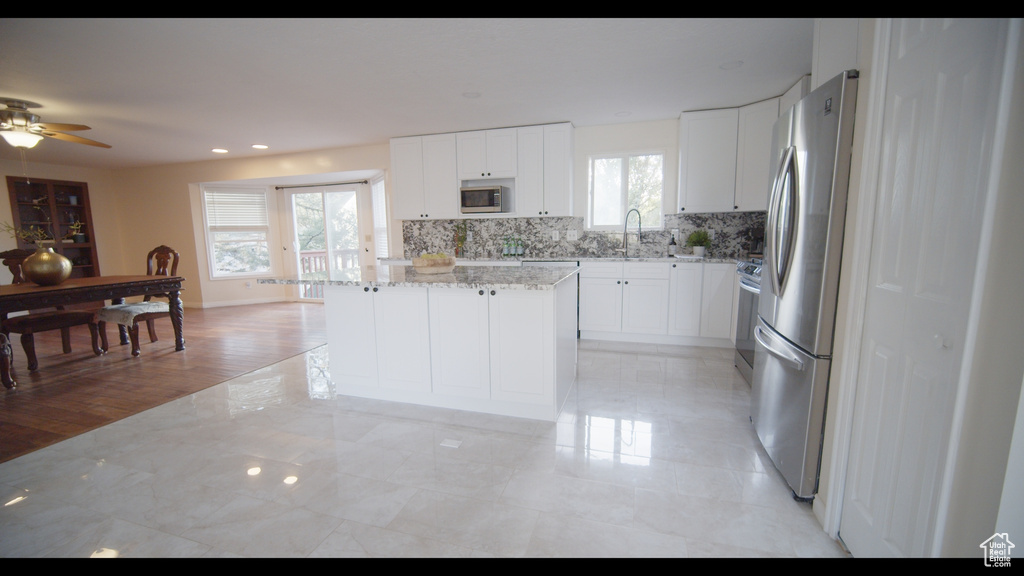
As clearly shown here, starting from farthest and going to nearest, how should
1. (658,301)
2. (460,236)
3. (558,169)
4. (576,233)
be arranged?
(460,236)
(576,233)
(558,169)
(658,301)

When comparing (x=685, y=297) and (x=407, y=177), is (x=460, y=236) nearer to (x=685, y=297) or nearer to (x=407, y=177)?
(x=407, y=177)

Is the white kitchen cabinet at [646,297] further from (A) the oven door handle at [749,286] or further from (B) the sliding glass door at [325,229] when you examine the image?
(B) the sliding glass door at [325,229]

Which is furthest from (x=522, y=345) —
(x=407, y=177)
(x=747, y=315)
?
(x=407, y=177)

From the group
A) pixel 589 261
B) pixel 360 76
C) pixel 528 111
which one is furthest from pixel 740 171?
pixel 360 76

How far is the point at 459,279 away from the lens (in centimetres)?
243

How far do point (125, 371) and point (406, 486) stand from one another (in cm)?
330

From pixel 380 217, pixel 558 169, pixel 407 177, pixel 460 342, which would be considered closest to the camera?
pixel 460 342

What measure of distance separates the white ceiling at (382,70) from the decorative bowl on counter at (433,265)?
134cm

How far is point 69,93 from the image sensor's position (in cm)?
309

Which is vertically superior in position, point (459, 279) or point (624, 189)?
point (624, 189)

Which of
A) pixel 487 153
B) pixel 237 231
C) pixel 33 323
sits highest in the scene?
pixel 487 153

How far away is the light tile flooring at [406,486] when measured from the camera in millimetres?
1453

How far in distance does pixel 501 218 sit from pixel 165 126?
3.66m
